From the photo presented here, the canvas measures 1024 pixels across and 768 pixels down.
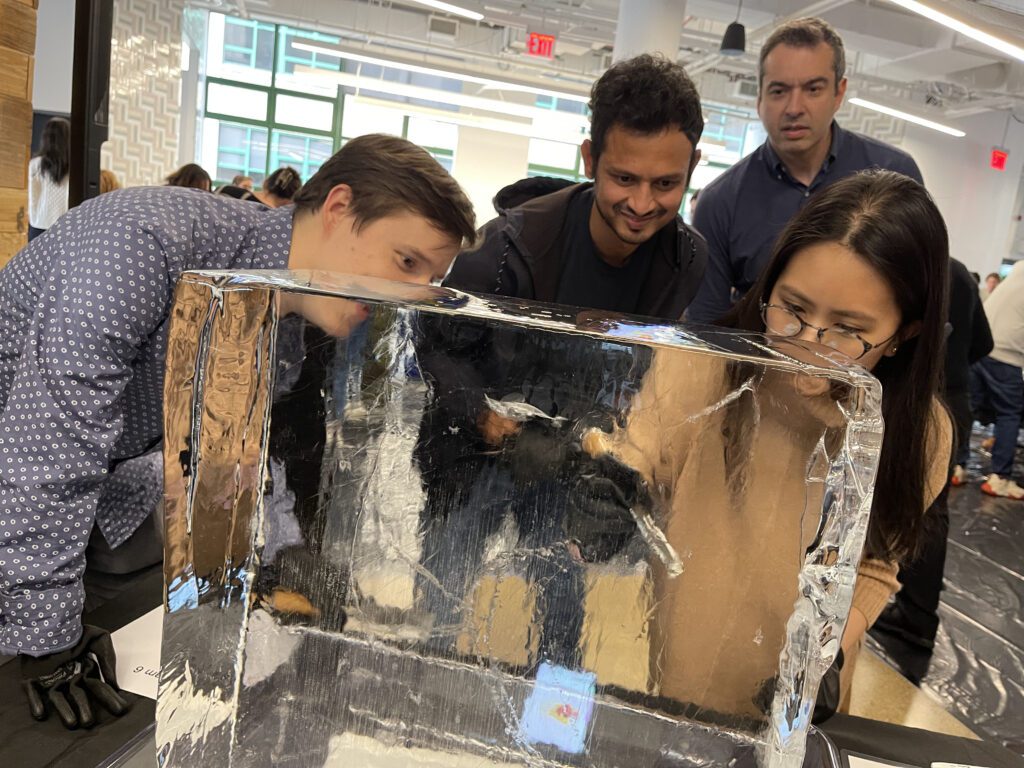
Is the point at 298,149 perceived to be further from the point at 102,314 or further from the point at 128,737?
A: the point at 128,737

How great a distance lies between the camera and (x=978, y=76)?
6.86 m

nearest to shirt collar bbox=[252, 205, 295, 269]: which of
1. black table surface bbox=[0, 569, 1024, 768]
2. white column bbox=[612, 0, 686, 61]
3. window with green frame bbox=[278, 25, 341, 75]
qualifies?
black table surface bbox=[0, 569, 1024, 768]

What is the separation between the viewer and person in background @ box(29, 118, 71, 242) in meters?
1.30

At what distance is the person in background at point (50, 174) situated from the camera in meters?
1.30

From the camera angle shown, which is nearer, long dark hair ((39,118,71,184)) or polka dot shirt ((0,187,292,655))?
polka dot shirt ((0,187,292,655))

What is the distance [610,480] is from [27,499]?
520 millimetres

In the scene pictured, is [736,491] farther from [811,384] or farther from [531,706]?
[531,706]

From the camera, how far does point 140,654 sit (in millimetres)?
707

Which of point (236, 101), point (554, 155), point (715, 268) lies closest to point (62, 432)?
point (715, 268)

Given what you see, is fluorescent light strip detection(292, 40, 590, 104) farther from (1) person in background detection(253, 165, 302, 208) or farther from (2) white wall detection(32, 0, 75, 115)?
(2) white wall detection(32, 0, 75, 115)

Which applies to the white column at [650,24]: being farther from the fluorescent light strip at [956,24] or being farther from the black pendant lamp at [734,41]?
the fluorescent light strip at [956,24]

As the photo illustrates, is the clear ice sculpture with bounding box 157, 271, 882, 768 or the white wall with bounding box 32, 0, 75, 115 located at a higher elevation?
the white wall with bounding box 32, 0, 75, 115

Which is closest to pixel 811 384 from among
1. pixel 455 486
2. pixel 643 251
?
pixel 455 486

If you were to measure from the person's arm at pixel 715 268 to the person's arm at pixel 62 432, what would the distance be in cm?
97
